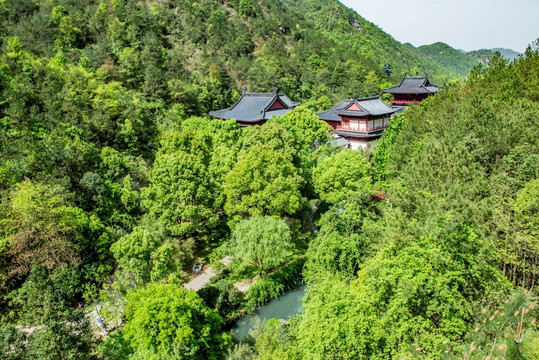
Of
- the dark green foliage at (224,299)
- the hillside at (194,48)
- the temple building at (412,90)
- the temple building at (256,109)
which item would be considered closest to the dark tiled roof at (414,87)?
the temple building at (412,90)

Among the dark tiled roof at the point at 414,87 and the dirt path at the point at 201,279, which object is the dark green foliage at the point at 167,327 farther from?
the dark tiled roof at the point at 414,87

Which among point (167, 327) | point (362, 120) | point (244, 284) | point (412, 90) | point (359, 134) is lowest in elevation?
point (244, 284)

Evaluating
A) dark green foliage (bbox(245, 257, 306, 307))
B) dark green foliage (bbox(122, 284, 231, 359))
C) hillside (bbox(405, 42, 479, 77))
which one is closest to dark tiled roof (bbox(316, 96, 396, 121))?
dark green foliage (bbox(245, 257, 306, 307))

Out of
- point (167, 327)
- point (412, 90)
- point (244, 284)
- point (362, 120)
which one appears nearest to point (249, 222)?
point (244, 284)

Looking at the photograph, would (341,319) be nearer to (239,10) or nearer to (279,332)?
(279,332)

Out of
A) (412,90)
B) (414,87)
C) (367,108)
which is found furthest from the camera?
(414,87)

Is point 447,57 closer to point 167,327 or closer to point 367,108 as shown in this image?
point 367,108

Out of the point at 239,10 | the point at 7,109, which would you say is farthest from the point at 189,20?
the point at 7,109
